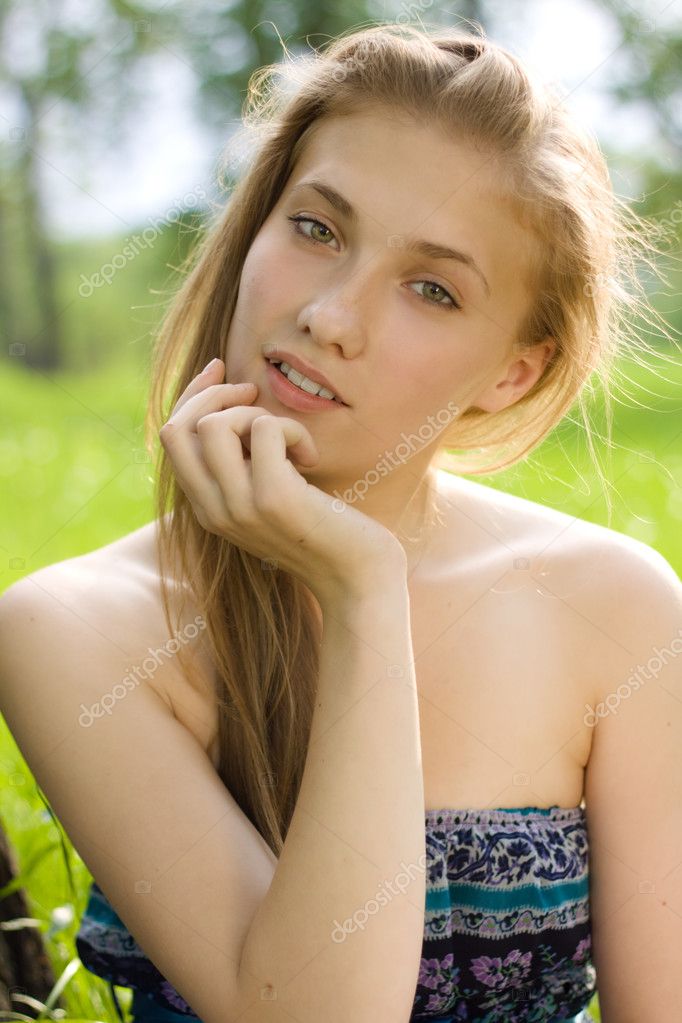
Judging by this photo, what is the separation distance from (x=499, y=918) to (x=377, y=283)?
3.87ft

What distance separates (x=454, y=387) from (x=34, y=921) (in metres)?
1.44

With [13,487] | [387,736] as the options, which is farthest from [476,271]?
[13,487]

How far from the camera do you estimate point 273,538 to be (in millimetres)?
1919

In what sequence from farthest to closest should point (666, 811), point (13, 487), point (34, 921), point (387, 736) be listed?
point (13, 487)
point (34, 921)
point (666, 811)
point (387, 736)

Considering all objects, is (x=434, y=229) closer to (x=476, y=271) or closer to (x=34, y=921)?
(x=476, y=271)

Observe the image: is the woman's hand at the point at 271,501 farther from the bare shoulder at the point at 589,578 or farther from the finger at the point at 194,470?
the bare shoulder at the point at 589,578

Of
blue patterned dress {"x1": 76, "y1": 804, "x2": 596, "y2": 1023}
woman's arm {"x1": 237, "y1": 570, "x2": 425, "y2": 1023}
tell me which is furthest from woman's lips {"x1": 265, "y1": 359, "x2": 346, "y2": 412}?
blue patterned dress {"x1": 76, "y1": 804, "x2": 596, "y2": 1023}

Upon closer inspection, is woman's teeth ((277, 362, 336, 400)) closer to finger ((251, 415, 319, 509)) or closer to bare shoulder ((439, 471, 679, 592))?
finger ((251, 415, 319, 509))

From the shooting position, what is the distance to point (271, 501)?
187 cm

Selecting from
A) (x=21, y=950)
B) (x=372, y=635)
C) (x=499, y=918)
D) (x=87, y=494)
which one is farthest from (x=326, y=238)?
(x=87, y=494)

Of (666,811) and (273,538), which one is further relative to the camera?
(666,811)

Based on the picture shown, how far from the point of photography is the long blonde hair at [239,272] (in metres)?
2.08

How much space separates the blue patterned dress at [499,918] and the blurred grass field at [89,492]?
0.67m

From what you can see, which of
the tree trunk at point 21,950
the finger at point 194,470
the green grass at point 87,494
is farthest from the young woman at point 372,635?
the green grass at point 87,494
